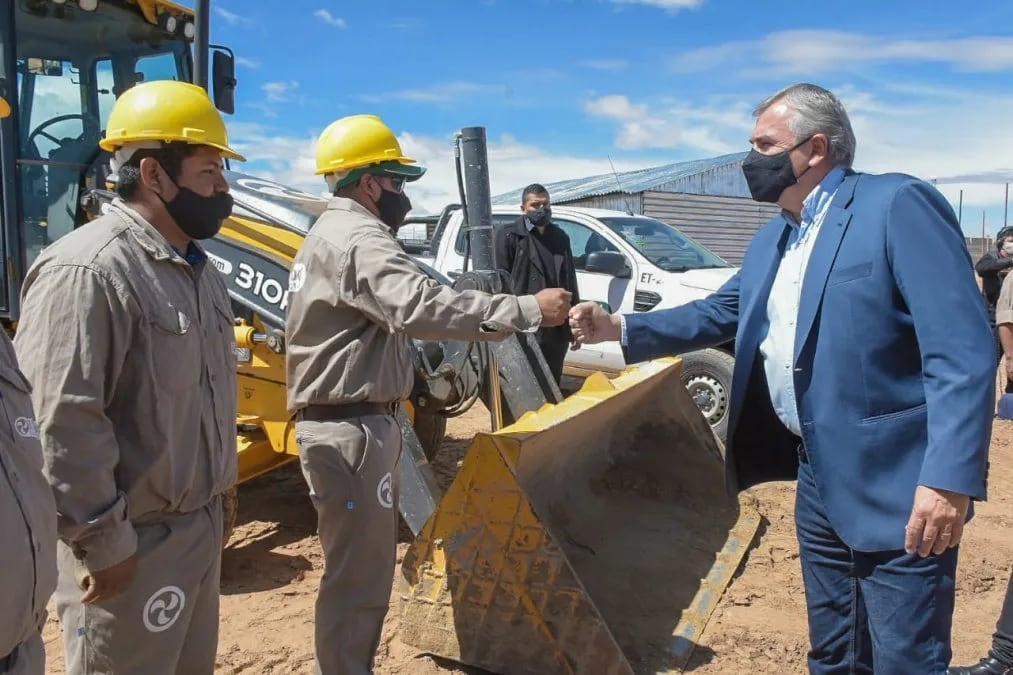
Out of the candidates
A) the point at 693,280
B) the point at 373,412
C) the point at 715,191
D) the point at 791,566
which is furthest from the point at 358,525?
the point at 715,191

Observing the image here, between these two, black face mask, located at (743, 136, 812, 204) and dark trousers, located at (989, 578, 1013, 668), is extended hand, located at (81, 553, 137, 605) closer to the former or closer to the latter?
black face mask, located at (743, 136, 812, 204)

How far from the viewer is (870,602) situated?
7.61 ft

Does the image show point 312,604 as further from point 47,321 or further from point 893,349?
point 893,349

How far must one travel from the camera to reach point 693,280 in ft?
24.6

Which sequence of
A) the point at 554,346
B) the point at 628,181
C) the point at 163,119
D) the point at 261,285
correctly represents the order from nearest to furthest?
the point at 163,119
the point at 261,285
the point at 554,346
the point at 628,181

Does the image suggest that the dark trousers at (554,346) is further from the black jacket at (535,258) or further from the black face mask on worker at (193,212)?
the black face mask on worker at (193,212)

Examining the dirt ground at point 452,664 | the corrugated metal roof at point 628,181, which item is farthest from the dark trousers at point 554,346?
the corrugated metal roof at point 628,181

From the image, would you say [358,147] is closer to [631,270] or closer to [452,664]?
[452,664]

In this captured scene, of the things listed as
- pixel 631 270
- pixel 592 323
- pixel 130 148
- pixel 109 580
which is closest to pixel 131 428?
pixel 109 580

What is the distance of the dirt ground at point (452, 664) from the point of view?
3.63 metres

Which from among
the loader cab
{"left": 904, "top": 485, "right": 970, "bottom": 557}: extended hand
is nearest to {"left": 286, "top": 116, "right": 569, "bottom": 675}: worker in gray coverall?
{"left": 904, "top": 485, "right": 970, "bottom": 557}: extended hand

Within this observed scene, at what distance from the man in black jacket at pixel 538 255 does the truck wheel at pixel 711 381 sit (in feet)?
3.82

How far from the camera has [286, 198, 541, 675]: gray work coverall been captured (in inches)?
114

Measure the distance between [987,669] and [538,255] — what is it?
4.09 meters
